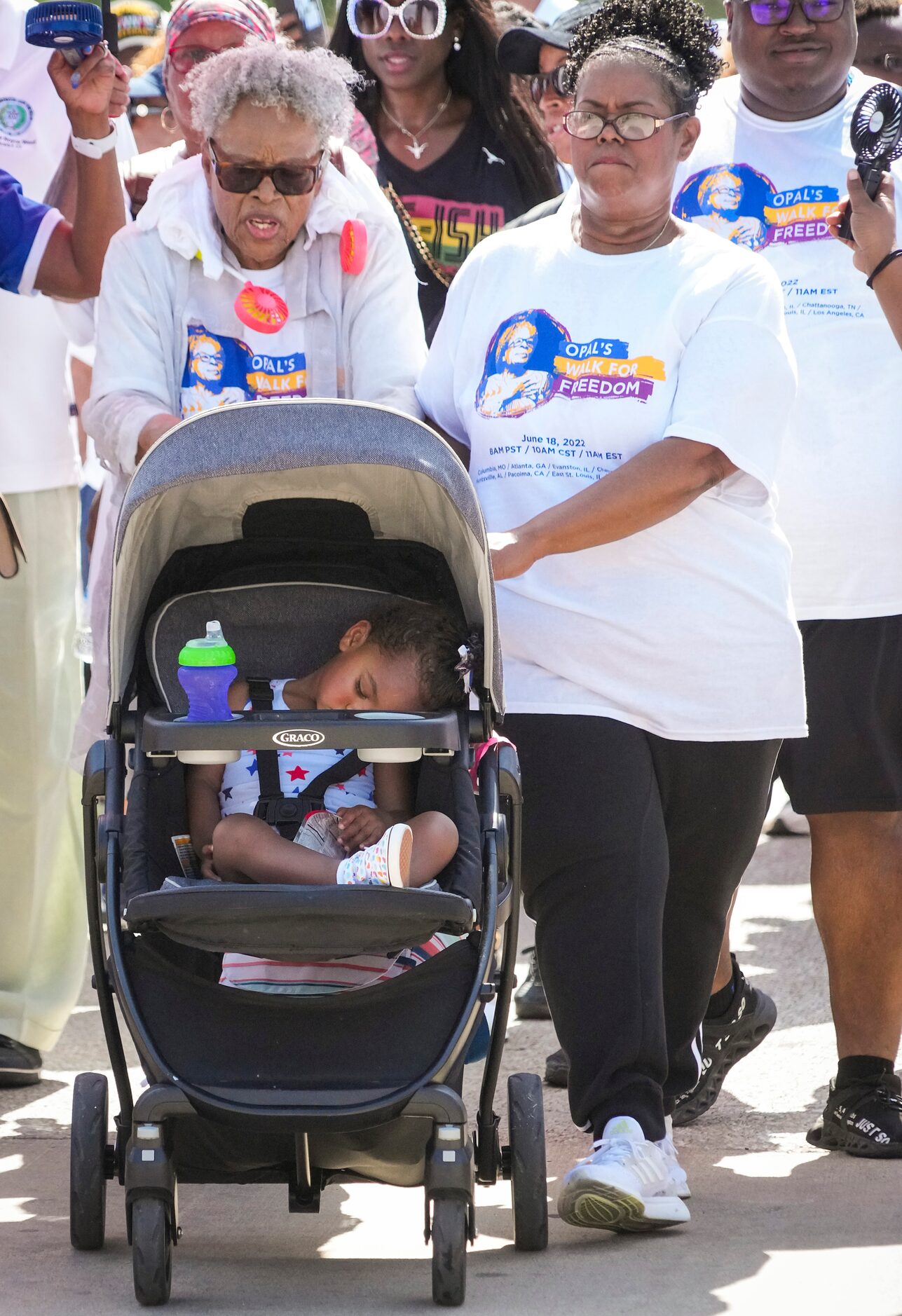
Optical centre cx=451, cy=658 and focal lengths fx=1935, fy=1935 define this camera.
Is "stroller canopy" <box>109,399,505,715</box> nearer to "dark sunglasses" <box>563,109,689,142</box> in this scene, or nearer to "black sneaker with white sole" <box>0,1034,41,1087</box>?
"dark sunglasses" <box>563,109,689,142</box>

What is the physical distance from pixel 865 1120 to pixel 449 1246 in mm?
1373

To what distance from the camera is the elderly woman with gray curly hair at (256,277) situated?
3.93 m

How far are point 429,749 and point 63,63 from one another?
2.02 metres

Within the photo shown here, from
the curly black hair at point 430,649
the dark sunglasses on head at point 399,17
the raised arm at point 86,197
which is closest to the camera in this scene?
the curly black hair at point 430,649

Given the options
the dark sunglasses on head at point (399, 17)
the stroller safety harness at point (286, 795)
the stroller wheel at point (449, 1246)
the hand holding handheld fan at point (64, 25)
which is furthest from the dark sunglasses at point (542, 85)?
the stroller wheel at point (449, 1246)

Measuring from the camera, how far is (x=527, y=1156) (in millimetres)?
3168

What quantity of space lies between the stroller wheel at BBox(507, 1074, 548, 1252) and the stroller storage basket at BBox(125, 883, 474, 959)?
40 centimetres

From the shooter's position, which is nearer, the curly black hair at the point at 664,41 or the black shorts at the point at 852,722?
the curly black hair at the point at 664,41

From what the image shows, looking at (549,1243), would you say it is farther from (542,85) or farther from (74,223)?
(542,85)

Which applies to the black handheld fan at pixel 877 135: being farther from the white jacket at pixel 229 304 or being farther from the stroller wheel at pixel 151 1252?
the stroller wheel at pixel 151 1252

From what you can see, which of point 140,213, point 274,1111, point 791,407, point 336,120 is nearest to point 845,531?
point 791,407

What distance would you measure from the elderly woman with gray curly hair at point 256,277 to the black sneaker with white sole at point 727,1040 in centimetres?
156

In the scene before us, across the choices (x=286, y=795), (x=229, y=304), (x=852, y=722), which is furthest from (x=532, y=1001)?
(x=229, y=304)

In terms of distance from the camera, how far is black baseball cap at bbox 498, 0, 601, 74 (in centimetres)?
510
